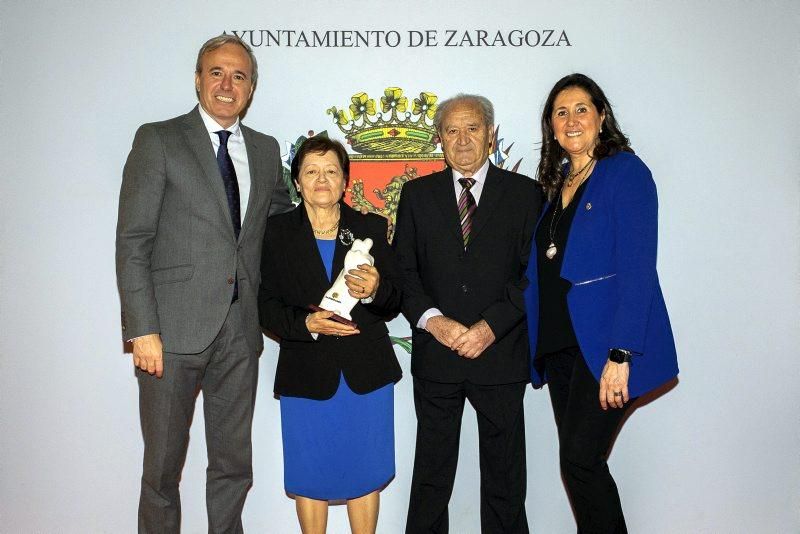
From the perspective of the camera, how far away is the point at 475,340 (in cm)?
262

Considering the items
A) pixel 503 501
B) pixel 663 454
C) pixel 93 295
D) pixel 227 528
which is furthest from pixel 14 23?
pixel 663 454

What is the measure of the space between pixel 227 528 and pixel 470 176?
1.74m

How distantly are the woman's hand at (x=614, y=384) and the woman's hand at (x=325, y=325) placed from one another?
36.0 inches

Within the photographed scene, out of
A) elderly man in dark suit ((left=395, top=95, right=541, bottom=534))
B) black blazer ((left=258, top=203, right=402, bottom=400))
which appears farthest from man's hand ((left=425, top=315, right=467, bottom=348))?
black blazer ((left=258, top=203, right=402, bottom=400))

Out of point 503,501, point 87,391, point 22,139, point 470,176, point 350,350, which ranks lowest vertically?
point 503,501

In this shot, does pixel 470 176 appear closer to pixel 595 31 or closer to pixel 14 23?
pixel 595 31

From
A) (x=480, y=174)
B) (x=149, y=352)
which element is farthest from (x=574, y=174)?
(x=149, y=352)

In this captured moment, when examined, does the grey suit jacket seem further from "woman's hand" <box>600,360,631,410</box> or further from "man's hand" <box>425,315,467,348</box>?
"woman's hand" <box>600,360,631,410</box>

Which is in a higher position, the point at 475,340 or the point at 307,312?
the point at 307,312

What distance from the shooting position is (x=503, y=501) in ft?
8.95

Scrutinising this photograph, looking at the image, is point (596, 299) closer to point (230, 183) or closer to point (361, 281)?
point (361, 281)

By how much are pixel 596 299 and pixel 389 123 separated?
137 cm

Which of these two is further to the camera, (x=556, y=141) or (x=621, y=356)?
(x=556, y=141)

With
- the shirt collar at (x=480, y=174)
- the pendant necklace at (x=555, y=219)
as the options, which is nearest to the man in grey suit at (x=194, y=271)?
the shirt collar at (x=480, y=174)
